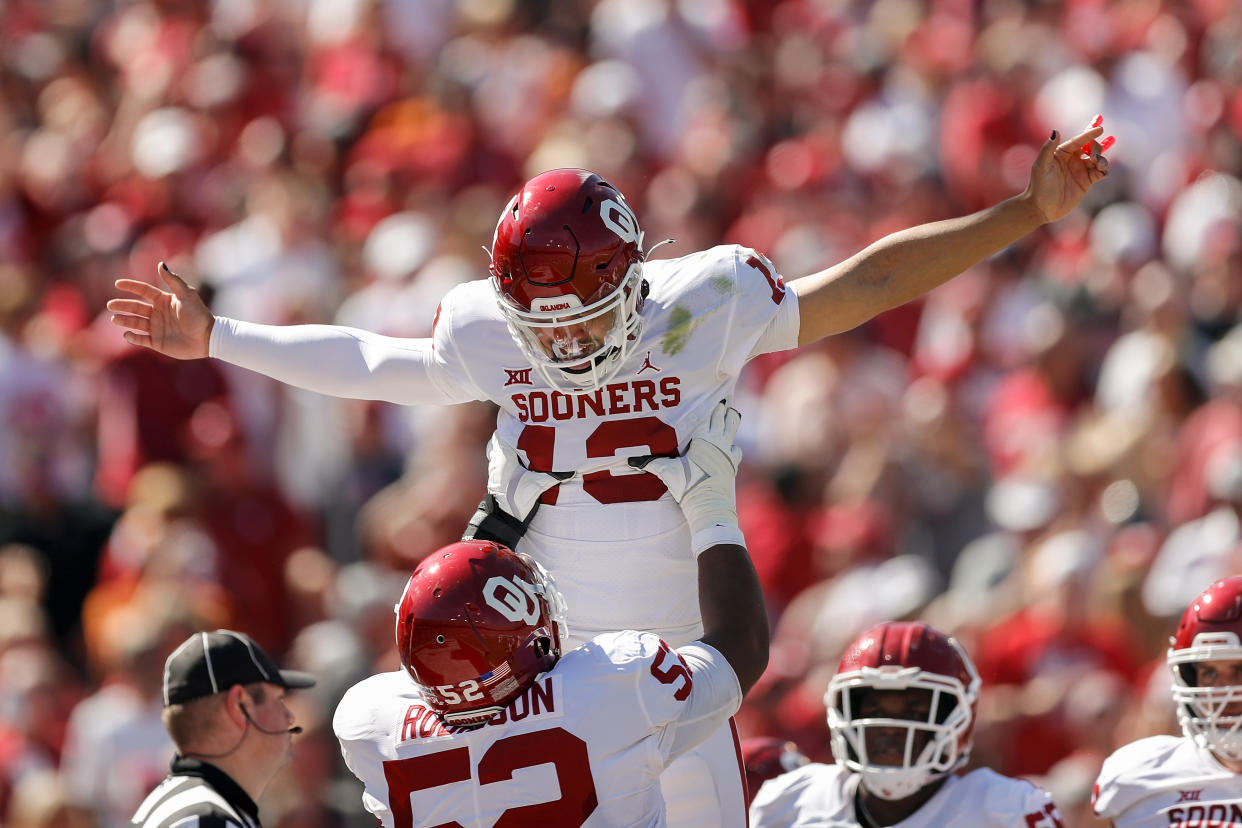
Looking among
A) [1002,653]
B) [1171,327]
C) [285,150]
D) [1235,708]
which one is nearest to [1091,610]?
[1002,653]

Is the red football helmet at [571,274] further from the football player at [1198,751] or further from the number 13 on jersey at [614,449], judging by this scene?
the football player at [1198,751]

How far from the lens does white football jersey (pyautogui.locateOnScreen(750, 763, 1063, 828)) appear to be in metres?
4.70

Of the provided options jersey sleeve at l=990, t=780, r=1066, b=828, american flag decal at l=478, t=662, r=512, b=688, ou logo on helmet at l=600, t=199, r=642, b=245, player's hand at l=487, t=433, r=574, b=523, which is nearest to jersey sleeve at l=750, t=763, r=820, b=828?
jersey sleeve at l=990, t=780, r=1066, b=828

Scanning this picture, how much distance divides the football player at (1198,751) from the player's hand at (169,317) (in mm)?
2429

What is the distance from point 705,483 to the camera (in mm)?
4371

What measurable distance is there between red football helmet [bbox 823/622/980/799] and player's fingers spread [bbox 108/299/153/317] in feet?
6.27

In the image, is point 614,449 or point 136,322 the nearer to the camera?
point 614,449

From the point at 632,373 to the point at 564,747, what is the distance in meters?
0.97

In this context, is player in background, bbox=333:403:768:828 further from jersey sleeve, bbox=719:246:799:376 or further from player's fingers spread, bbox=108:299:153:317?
player's fingers spread, bbox=108:299:153:317

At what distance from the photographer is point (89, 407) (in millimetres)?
10328

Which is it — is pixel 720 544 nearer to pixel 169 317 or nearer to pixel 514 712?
pixel 514 712

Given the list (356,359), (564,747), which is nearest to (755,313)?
(356,359)

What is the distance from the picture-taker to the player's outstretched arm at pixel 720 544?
13.5 feet

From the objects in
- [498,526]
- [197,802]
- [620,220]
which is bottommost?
[197,802]
